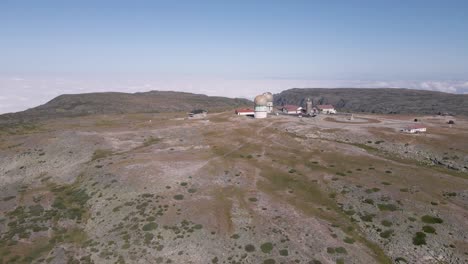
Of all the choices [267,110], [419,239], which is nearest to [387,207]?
[419,239]

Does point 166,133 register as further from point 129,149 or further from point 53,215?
point 53,215

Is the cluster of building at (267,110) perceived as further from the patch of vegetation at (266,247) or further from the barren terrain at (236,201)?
Answer: the patch of vegetation at (266,247)

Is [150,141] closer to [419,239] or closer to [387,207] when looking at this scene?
[387,207]

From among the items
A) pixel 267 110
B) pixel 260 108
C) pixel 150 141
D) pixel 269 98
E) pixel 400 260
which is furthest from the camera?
pixel 269 98

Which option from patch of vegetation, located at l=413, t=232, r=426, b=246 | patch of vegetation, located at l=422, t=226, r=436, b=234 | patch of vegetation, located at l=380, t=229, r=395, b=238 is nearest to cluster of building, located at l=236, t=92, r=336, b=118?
patch of vegetation, located at l=380, t=229, r=395, b=238

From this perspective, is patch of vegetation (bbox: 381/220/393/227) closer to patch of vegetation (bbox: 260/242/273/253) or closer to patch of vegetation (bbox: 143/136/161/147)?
patch of vegetation (bbox: 260/242/273/253)

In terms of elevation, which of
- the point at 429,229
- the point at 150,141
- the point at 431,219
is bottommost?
the point at 429,229
